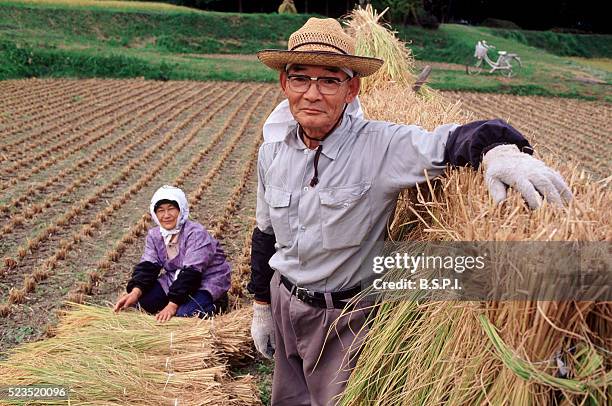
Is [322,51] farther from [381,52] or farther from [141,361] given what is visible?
[381,52]

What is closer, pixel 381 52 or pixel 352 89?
pixel 352 89

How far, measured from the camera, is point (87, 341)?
2.76 metres

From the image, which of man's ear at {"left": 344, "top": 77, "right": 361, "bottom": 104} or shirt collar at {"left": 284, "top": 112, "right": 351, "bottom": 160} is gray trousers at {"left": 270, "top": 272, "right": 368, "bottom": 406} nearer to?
shirt collar at {"left": 284, "top": 112, "right": 351, "bottom": 160}

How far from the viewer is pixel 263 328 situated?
7.38 ft

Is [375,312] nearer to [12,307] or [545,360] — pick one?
[545,360]

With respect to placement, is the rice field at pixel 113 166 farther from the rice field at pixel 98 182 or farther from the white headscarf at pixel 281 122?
the white headscarf at pixel 281 122

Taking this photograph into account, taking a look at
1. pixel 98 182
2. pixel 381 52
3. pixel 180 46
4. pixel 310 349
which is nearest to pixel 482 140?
pixel 310 349

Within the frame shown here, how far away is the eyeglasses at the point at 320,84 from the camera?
1722 millimetres

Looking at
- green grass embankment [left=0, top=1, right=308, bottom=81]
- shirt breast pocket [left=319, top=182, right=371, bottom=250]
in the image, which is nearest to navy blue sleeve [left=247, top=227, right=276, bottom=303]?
shirt breast pocket [left=319, top=182, right=371, bottom=250]

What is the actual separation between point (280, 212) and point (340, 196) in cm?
23

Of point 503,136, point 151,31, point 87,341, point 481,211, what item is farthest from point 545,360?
point 151,31

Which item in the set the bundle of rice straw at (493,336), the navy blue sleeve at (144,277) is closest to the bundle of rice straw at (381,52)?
the navy blue sleeve at (144,277)

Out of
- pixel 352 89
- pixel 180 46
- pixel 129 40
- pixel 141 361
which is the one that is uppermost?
pixel 352 89

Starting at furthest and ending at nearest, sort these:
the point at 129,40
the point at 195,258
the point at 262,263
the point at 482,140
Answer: the point at 129,40
the point at 195,258
the point at 262,263
the point at 482,140
